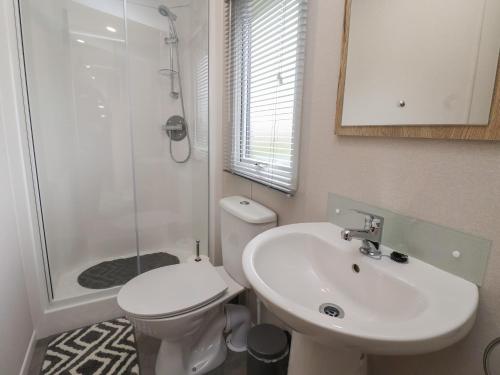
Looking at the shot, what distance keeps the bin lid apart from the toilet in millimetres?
218

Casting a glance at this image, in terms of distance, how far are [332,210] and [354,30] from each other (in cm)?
64

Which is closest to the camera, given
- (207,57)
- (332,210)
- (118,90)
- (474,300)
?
(474,300)

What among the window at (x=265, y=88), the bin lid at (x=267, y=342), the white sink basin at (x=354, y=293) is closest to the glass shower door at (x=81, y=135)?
the window at (x=265, y=88)

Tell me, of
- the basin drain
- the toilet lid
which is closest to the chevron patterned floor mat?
the toilet lid

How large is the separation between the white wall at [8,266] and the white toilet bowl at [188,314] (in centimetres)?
50

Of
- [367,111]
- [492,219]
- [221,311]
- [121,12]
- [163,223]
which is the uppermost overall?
[121,12]

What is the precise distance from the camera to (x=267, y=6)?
1264 millimetres

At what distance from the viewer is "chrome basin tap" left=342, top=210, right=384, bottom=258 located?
2.48ft

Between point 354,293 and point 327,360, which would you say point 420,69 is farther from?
point 327,360

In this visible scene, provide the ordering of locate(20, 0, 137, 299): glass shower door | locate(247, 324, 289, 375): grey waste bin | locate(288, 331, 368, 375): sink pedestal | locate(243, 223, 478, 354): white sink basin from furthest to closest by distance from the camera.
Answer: locate(20, 0, 137, 299): glass shower door, locate(247, 324, 289, 375): grey waste bin, locate(288, 331, 368, 375): sink pedestal, locate(243, 223, 478, 354): white sink basin

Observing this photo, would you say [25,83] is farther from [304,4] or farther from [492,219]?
[492,219]

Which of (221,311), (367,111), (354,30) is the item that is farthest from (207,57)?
(221,311)

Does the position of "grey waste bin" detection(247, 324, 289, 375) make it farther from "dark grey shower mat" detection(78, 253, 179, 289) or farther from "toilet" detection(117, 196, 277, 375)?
"dark grey shower mat" detection(78, 253, 179, 289)

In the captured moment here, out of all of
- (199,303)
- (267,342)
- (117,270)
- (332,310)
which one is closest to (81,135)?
(117,270)
